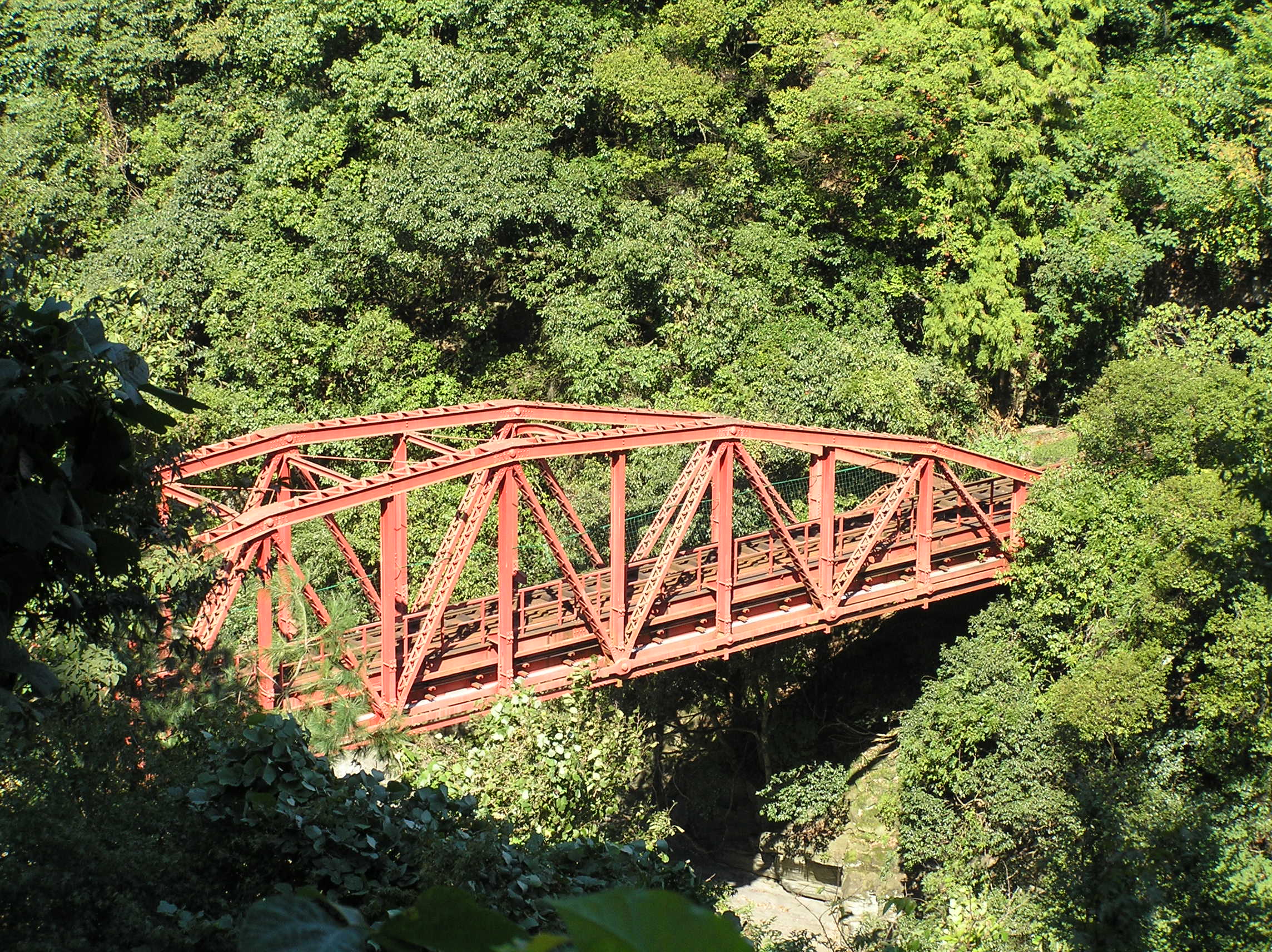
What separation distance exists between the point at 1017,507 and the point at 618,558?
6.88m

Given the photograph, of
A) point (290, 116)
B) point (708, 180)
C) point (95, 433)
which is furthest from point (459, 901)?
point (290, 116)

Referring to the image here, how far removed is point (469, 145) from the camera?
71.2 ft

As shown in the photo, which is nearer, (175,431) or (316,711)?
(316,711)

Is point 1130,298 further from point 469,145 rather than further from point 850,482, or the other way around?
point 469,145

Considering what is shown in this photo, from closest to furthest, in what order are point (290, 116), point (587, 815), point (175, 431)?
1. point (587, 815)
2. point (175, 431)
3. point (290, 116)

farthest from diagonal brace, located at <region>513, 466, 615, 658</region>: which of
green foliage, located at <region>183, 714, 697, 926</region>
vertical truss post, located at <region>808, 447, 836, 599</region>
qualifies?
green foliage, located at <region>183, 714, 697, 926</region>

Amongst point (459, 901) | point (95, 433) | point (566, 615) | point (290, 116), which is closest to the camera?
point (459, 901)

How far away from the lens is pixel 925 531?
650 inches

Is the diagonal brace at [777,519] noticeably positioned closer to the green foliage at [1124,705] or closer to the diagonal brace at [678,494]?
the diagonal brace at [678,494]

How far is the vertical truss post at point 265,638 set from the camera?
9320 mm

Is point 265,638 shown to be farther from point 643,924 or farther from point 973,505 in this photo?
point 643,924

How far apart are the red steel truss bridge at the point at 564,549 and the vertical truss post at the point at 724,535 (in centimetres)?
3

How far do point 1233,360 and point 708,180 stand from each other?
33.1 ft

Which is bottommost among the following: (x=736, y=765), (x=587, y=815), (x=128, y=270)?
(x=736, y=765)
